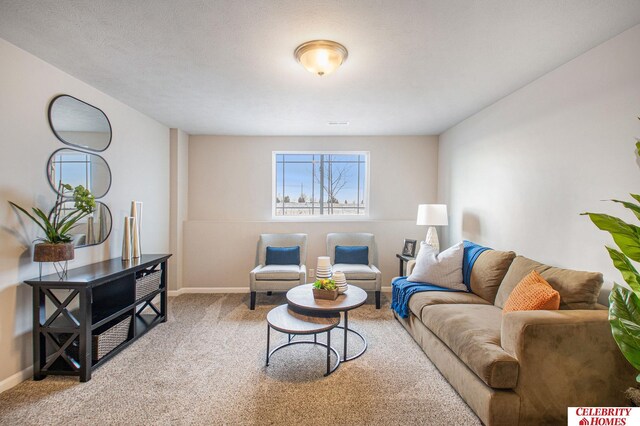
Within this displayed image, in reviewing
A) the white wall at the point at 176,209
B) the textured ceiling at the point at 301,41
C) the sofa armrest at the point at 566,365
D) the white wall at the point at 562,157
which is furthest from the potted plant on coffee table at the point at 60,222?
the white wall at the point at 562,157

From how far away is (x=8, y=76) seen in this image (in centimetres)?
227

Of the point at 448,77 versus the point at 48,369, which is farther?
the point at 448,77

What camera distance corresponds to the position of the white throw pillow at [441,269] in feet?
10.6

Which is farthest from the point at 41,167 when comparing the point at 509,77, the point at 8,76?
the point at 509,77

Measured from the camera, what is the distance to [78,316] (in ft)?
7.93

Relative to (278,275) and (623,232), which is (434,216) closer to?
(278,275)

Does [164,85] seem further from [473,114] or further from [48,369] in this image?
[473,114]

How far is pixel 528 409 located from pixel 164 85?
3770 millimetres

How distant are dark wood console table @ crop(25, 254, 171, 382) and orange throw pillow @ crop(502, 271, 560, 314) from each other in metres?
3.08

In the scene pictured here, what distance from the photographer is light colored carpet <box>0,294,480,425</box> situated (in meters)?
1.97

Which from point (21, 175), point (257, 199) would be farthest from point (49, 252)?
point (257, 199)

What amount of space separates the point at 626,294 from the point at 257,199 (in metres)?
4.36

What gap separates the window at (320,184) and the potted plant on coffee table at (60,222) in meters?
2.83

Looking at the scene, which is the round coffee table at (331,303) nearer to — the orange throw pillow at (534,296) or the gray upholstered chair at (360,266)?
the gray upholstered chair at (360,266)
